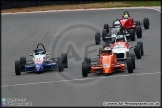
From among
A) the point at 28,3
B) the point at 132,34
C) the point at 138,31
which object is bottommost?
the point at 132,34

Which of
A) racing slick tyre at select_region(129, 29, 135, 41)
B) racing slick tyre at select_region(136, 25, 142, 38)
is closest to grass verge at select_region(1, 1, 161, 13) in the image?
racing slick tyre at select_region(136, 25, 142, 38)

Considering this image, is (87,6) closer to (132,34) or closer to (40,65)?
(132,34)

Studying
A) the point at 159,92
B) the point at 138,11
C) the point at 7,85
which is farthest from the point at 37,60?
the point at 138,11

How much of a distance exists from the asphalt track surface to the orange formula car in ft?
0.71

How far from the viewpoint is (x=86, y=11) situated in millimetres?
46594

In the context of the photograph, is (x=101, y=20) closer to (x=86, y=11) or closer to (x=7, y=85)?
(x=86, y=11)

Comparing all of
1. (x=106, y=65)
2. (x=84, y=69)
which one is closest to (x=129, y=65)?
(x=106, y=65)

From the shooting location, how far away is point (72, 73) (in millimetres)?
20359

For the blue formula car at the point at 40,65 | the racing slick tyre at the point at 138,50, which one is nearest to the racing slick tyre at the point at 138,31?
the racing slick tyre at the point at 138,50

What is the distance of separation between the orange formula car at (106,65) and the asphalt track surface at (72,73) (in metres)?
0.22

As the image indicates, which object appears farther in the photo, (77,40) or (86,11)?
(86,11)

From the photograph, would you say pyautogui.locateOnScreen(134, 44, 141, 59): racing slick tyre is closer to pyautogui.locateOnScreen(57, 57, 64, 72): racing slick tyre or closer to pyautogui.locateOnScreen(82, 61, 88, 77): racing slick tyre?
pyautogui.locateOnScreen(57, 57, 64, 72): racing slick tyre

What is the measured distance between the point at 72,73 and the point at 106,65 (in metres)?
1.86

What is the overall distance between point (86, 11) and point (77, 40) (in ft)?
52.8
